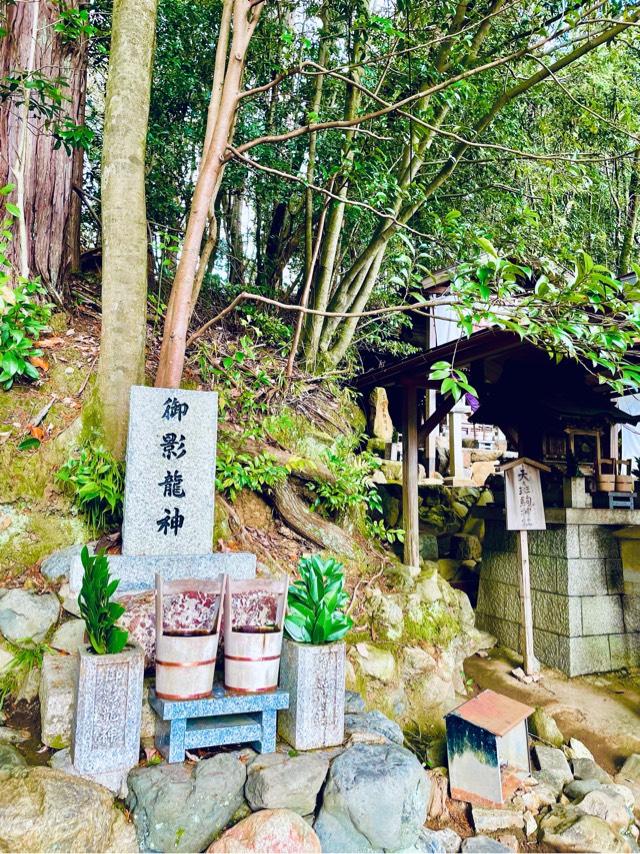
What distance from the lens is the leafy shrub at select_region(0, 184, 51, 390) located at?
171 inches

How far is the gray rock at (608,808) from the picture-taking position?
4.03 m

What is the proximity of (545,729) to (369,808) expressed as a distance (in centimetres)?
366

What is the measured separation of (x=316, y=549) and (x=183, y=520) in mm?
2027

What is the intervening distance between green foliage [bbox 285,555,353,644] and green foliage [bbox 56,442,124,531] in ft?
5.56

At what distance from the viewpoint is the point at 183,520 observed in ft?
12.5

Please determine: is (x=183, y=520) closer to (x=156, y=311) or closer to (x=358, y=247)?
(x=156, y=311)

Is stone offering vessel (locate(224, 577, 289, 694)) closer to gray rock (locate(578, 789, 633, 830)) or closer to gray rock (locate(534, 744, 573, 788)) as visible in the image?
gray rock (locate(578, 789, 633, 830))

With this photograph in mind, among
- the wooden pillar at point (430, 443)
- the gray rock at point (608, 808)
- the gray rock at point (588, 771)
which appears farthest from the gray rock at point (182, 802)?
the wooden pillar at point (430, 443)

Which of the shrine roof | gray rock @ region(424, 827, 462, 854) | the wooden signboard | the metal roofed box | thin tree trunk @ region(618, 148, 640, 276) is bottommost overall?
gray rock @ region(424, 827, 462, 854)

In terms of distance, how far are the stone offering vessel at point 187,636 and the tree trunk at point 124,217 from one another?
5.59ft

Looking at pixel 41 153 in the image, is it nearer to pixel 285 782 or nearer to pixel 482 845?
pixel 285 782

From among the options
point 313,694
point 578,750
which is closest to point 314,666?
point 313,694

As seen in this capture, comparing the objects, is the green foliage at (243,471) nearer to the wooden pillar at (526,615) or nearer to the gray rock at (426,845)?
the gray rock at (426,845)

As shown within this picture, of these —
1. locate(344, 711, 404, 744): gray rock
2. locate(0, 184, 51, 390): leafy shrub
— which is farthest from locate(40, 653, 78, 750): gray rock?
locate(0, 184, 51, 390): leafy shrub
